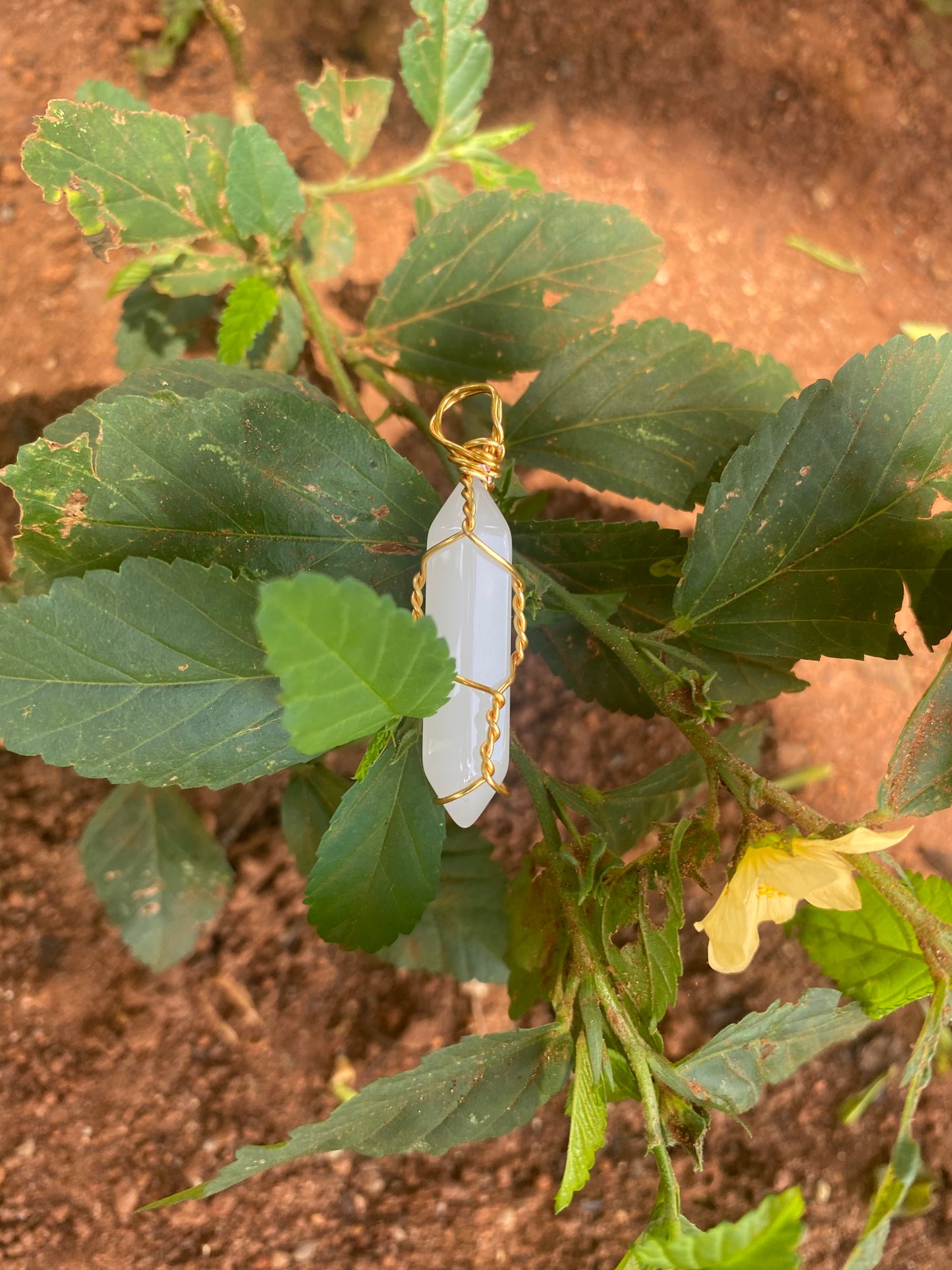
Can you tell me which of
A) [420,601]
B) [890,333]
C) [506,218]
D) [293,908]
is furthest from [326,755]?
[890,333]

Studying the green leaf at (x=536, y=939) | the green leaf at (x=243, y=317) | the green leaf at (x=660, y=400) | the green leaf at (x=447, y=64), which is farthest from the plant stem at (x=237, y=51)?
the green leaf at (x=536, y=939)

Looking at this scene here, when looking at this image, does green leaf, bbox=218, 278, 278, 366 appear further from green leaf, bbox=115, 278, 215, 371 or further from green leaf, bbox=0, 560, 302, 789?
green leaf, bbox=0, 560, 302, 789

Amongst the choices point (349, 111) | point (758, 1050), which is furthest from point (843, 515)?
point (349, 111)

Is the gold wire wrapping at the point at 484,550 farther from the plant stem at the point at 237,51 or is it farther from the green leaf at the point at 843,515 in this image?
A: the plant stem at the point at 237,51

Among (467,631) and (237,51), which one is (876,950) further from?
(237,51)

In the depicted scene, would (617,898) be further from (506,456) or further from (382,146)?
(382,146)

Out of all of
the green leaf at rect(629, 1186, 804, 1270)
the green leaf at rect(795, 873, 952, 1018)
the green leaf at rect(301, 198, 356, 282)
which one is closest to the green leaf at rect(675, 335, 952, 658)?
the green leaf at rect(795, 873, 952, 1018)
